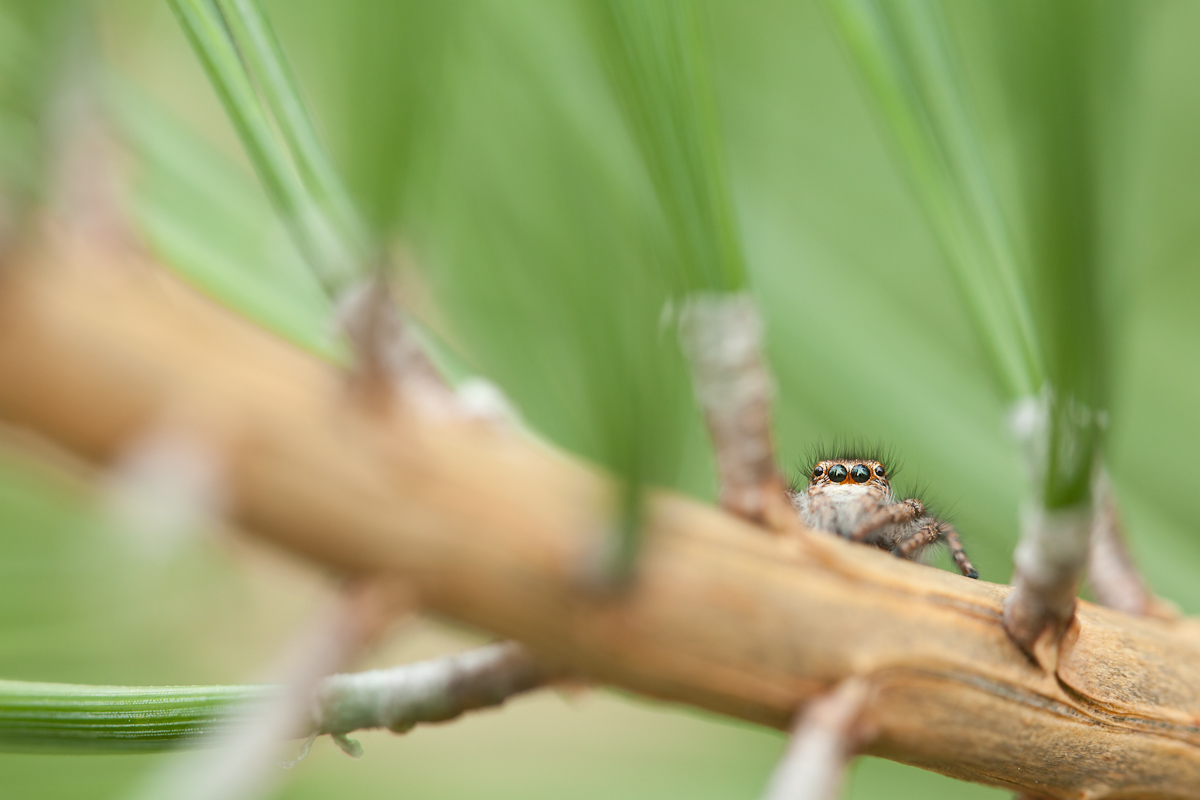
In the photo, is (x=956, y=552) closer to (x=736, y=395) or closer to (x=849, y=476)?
(x=849, y=476)

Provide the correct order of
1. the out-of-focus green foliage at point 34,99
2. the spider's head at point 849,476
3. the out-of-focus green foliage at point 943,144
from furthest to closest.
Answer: the spider's head at point 849,476 < the out-of-focus green foliage at point 943,144 < the out-of-focus green foliage at point 34,99

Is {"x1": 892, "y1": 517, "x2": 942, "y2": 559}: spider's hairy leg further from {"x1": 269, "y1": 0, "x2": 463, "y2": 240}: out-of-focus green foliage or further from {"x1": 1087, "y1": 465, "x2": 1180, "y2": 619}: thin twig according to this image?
{"x1": 269, "y1": 0, "x2": 463, "y2": 240}: out-of-focus green foliage

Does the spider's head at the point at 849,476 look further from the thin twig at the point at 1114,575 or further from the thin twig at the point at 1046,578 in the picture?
the thin twig at the point at 1046,578

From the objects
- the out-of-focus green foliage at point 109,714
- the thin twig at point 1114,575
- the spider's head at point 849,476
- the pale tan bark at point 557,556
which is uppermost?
the spider's head at point 849,476

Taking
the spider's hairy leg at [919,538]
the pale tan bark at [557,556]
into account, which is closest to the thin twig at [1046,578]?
the pale tan bark at [557,556]

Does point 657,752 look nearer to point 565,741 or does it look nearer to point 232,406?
point 565,741

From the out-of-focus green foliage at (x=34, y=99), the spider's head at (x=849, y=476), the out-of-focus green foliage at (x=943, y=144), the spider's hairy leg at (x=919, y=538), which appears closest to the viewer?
the out-of-focus green foliage at (x=34, y=99)
